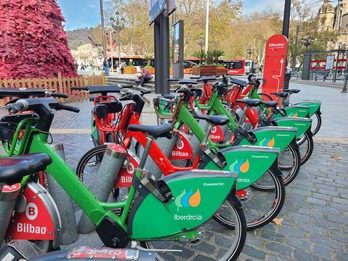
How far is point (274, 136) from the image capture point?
316cm

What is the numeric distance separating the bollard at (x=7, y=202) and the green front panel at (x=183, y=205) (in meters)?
0.75

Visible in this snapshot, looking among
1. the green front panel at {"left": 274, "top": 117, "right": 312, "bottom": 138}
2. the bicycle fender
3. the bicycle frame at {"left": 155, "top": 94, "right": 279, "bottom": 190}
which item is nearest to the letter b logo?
the bicycle fender

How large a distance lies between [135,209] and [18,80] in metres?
9.76

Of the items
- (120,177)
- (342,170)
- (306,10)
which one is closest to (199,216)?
(120,177)

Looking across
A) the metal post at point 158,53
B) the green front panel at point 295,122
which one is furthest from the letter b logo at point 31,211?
the metal post at point 158,53

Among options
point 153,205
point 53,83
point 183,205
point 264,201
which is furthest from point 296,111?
point 53,83

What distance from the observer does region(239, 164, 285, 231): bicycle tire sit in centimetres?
264

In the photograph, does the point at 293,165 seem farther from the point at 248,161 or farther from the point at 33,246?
the point at 33,246

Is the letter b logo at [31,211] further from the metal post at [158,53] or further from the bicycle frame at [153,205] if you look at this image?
the metal post at [158,53]

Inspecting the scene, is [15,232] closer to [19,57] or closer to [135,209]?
[135,209]

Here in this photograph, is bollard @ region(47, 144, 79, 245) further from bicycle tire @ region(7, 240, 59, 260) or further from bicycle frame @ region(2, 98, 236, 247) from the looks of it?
bicycle frame @ region(2, 98, 236, 247)

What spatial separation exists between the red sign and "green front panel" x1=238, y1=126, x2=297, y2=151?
4.58 metres

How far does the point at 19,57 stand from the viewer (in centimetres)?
1042

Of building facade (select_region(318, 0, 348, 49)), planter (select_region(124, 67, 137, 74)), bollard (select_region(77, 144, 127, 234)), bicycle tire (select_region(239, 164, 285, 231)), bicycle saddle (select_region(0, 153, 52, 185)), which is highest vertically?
building facade (select_region(318, 0, 348, 49))
